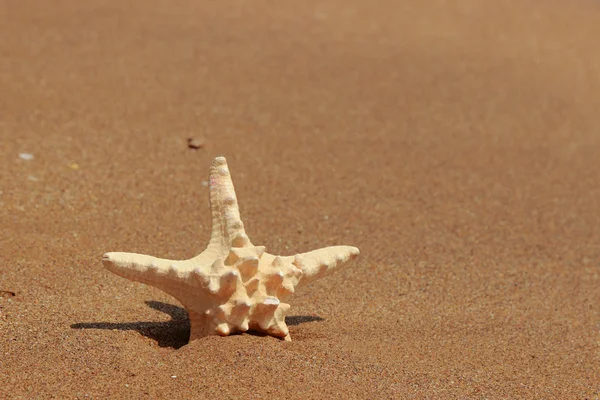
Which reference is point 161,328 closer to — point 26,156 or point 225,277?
point 225,277

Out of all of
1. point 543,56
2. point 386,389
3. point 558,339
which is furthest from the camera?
point 543,56

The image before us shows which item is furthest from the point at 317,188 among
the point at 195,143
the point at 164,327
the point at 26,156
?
the point at 164,327

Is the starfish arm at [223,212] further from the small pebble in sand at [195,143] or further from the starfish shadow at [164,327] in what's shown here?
the small pebble in sand at [195,143]

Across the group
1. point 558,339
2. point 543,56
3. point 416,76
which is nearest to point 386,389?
point 558,339

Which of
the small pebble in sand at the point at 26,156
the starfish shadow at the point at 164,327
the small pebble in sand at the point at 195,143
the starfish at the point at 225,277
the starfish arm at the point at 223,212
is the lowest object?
A: the starfish shadow at the point at 164,327

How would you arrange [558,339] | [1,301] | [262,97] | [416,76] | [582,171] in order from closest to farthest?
[1,301], [558,339], [582,171], [262,97], [416,76]

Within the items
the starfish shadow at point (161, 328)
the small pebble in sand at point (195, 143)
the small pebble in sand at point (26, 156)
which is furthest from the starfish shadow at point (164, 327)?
the small pebble in sand at point (195, 143)

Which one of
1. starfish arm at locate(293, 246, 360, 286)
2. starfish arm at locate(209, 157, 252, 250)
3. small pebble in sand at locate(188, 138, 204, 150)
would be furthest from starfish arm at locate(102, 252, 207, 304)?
small pebble in sand at locate(188, 138, 204, 150)

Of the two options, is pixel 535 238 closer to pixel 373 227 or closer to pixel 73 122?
pixel 373 227
